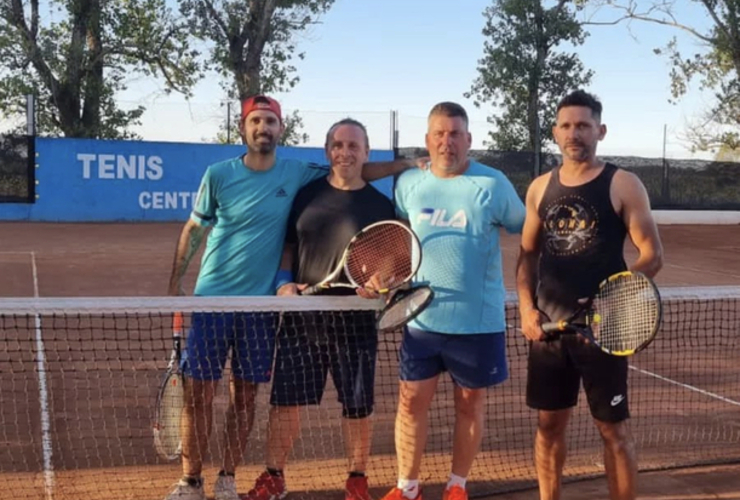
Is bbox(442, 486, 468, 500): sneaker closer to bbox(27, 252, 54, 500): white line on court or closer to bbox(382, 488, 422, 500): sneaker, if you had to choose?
bbox(382, 488, 422, 500): sneaker

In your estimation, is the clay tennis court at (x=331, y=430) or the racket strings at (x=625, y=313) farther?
the clay tennis court at (x=331, y=430)

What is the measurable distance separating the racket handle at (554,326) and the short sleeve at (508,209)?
0.51m

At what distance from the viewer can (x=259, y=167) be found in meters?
4.05

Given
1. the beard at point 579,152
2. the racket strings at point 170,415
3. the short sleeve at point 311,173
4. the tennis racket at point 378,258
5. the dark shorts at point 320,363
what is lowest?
the racket strings at point 170,415

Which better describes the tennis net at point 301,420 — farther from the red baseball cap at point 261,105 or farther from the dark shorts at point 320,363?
the red baseball cap at point 261,105

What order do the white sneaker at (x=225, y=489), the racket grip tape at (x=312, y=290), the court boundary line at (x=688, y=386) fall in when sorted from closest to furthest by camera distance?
the racket grip tape at (x=312, y=290) < the white sneaker at (x=225, y=489) < the court boundary line at (x=688, y=386)

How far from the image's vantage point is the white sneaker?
409 centimetres

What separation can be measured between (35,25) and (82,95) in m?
2.54

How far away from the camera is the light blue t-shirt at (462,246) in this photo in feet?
12.4

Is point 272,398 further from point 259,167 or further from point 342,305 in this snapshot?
point 259,167

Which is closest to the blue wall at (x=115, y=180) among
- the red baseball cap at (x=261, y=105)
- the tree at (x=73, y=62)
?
the tree at (x=73, y=62)

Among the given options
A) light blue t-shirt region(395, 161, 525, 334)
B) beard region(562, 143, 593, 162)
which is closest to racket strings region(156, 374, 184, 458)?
light blue t-shirt region(395, 161, 525, 334)

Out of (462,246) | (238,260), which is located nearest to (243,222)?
(238,260)

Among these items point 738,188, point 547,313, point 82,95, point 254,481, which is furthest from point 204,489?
point 738,188
